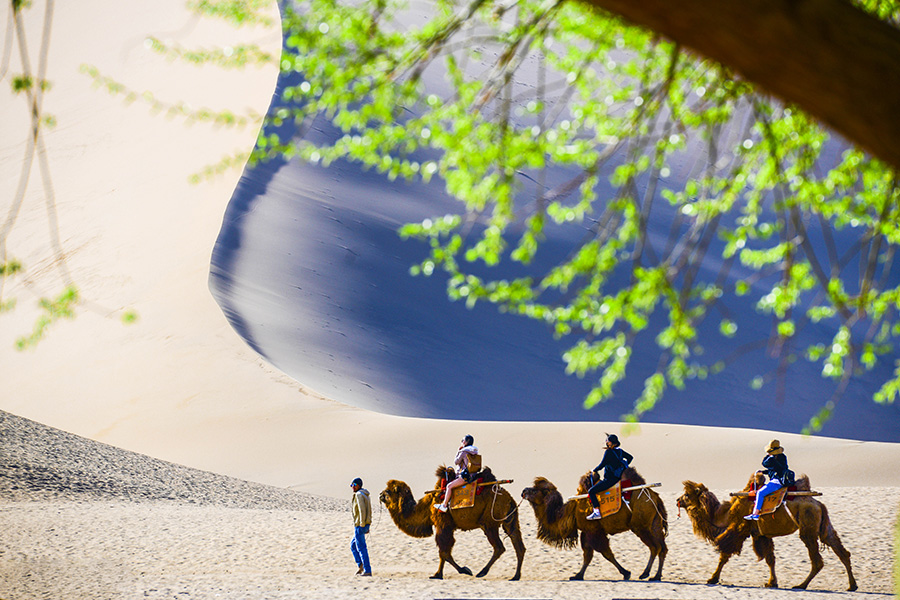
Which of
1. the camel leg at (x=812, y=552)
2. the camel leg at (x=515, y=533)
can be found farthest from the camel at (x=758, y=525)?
the camel leg at (x=515, y=533)

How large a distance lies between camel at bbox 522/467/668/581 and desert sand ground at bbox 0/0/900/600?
432 millimetres

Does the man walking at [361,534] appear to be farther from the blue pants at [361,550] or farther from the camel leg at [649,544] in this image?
the camel leg at [649,544]

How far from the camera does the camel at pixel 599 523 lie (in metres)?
8.39

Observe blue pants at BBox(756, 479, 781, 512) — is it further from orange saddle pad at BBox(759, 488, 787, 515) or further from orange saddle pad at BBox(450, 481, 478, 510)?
orange saddle pad at BBox(450, 481, 478, 510)

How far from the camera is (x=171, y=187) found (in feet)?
137

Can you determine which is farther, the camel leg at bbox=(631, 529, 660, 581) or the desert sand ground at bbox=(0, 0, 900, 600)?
the desert sand ground at bbox=(0, 0, 900, 600)

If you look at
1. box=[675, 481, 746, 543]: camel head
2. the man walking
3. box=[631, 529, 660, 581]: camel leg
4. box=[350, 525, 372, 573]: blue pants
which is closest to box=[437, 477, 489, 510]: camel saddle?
the man walking

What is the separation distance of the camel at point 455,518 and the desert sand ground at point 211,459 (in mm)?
418

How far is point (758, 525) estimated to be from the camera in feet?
26.9

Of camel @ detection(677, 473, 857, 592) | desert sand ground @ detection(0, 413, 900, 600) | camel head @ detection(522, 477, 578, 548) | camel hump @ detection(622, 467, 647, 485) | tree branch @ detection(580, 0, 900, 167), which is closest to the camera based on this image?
tree branch @ detection(580, 0, 900, 167)

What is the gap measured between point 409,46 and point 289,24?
0.75 m

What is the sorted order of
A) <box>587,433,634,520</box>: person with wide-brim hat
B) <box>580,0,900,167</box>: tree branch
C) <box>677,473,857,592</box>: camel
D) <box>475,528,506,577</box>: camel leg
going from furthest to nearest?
<box>475,528,506,577</box>: camel leg
<box>587,433,634,520</box>: person with wide-brim hat
<box>677,473,857,592</box>: camel
<box>580,0,900,167</box>: tree branch

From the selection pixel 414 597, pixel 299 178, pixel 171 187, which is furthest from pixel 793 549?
pixel 171 187

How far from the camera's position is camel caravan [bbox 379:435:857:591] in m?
8.12
